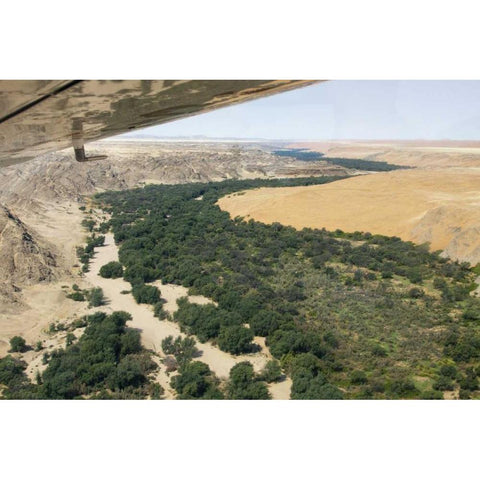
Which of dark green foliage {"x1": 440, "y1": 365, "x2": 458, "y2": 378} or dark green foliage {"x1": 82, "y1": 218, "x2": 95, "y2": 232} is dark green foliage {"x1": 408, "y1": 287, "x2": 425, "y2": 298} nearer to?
dark green foliage {"x1": 440, "y1": 365, "x2": 458, "y2": 378}

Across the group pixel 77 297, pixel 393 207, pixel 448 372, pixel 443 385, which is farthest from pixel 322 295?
pixel 393 207

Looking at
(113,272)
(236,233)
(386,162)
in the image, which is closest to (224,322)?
(113,272)

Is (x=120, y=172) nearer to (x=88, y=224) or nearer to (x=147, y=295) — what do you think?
(x=88, y=224)

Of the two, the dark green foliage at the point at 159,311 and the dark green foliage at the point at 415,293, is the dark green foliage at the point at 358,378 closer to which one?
the dark green foliage at the point at 415,293

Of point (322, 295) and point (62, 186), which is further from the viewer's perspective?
point (62, 186)

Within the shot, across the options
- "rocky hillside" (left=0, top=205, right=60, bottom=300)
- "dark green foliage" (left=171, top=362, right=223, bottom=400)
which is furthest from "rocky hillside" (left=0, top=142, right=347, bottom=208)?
"dark green foliage" (left=171, top=362, right=223, bottom=400)

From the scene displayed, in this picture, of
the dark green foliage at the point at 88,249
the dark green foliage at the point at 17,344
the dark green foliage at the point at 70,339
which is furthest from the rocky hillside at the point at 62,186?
the dark green foliage at the point at 70,339

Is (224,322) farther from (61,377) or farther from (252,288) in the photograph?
(61,377)
